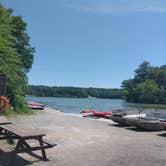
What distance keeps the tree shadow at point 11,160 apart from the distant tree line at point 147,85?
3397 inches

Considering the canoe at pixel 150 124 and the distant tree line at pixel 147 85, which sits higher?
the distant tree line at pixel 147 85

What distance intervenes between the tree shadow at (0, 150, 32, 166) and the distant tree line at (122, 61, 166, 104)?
86289 mm

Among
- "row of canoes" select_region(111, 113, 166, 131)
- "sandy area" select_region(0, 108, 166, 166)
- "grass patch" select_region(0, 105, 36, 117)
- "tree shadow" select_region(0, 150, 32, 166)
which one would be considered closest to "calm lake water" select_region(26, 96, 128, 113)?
"grass patch" select_region(0, 105, 36, 117)

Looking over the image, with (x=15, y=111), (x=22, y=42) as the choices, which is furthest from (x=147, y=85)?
(x=15, y=111)

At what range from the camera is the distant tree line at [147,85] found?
297ft

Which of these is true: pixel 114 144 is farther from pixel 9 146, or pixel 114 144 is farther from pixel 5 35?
pixel 5 35

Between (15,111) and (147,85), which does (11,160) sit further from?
(147,85)

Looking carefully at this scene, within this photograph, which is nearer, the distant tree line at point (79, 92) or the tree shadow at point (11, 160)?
the tree shadow at point (11, 160)

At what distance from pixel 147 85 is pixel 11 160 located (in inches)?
3530

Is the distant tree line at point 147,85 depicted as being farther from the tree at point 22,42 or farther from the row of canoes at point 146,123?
the row of canoes at point 146,123

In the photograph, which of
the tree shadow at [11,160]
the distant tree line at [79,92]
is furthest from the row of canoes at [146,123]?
the distant tree line at [79,92]

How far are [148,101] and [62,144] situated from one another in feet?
281

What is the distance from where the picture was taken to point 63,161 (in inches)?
248

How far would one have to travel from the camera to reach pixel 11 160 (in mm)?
5848
